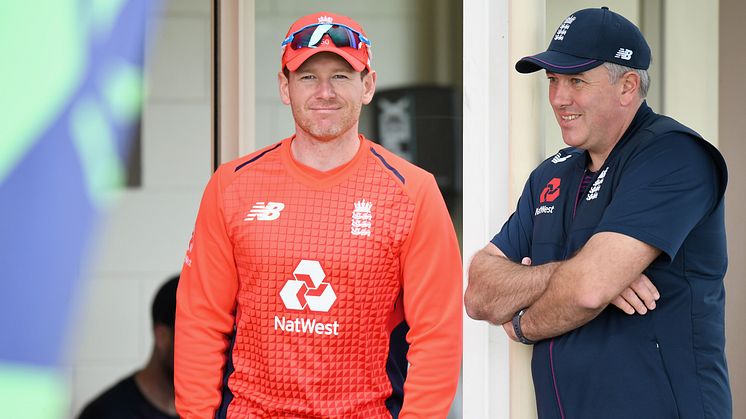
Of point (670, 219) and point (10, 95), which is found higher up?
point (10, 95)

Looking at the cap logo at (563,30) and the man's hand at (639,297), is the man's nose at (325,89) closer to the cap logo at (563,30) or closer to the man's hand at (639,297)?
the cap logo at (563,30)

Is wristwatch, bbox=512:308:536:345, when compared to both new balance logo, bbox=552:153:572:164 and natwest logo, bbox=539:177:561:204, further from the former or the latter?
new balance logo, bbox=552:153:572:164

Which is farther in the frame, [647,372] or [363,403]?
[363,403]

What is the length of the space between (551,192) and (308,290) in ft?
1.85

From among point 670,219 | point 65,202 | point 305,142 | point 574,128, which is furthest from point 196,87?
point 670,219

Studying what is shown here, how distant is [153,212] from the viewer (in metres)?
3.08

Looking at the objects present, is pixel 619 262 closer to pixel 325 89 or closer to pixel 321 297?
pixel 321 297

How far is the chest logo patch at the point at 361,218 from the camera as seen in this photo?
2.06 meters

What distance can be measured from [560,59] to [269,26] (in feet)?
5.32

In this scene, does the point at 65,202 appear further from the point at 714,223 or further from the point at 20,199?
the point at 714,223

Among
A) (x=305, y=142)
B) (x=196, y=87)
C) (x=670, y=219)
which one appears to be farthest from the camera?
(x=196, y=87)

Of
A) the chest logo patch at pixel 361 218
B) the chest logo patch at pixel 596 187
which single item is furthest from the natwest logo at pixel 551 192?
the chest logo patch at pixel 361 218

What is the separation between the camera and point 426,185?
2.15 meters

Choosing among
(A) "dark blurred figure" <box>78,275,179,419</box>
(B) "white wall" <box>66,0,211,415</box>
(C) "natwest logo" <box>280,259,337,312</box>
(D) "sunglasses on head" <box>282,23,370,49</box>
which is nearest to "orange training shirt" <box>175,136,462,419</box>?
(C) "natwest logo" <box>280,259,337,312</box>
